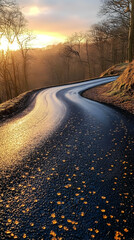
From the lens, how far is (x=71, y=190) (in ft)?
11.1

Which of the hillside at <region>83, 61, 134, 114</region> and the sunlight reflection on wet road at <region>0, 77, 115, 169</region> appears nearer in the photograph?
the sunlight reflection on wet road at <region>0, 77, 115, 169</region>

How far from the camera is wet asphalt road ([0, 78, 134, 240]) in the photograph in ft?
8.40

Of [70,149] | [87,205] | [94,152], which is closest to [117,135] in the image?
[94,152]

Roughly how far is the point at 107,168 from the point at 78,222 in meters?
1.75

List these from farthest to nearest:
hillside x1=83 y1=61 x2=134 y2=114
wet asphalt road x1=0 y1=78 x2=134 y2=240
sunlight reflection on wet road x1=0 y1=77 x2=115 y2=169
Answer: hillside x1=83 y1=61 x2=134 y2=114, sunlight reflection on wet road x1=0 y1=77 x2=115 y2=169, wet asphalt road x1=0 y1=78 x2=134 y2=240

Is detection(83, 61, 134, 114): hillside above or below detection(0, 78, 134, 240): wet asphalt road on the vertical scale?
above

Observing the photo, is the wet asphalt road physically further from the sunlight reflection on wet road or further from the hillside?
the hillside

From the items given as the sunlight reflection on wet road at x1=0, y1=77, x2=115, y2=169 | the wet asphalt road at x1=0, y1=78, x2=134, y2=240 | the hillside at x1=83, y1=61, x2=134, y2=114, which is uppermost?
the hillside at x1=83, y1=61, x2=134, y2=114

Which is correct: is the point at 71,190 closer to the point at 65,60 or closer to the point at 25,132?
the point at 25,132

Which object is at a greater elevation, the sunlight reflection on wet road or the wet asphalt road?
the sunlight reflection on wet road

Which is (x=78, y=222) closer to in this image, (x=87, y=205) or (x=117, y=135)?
(x=87, y=205)

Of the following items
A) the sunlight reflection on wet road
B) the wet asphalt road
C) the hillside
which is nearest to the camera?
the wet asphalt road

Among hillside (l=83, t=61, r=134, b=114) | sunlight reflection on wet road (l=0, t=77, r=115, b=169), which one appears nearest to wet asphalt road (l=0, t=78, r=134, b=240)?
sunlight reflection on wet road (l=0, t=77, r=115, b=169)

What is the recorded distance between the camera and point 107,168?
13.4 ft
